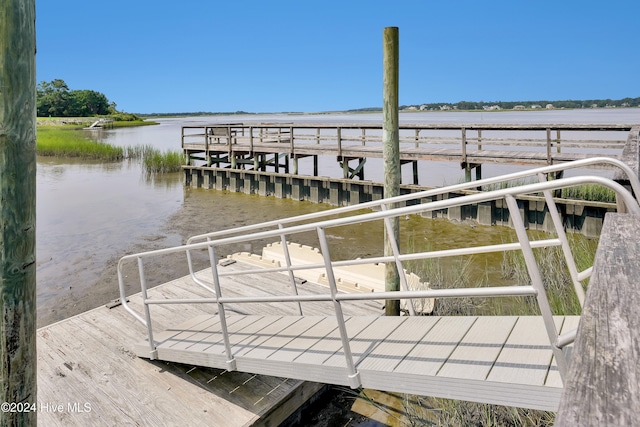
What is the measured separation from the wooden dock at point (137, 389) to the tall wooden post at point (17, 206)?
1061 mm

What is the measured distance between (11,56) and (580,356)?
237cm

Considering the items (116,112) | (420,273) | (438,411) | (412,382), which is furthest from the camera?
(116,112)

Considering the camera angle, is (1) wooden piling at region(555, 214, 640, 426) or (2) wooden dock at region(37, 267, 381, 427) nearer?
(1) wooden piling at region(555, 214, 640, 426)

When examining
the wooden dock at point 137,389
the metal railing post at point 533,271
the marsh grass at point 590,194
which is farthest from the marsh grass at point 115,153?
the metal railing post at point 533,271

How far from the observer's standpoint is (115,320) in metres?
4.64

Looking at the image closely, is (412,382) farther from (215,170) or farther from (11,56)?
(215,170)

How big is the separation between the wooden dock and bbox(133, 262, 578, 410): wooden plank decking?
213 mm

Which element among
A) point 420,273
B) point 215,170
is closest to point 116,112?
point 215,170

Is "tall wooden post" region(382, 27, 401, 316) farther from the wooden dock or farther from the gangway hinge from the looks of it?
the gangway hinge

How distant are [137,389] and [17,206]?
189cm

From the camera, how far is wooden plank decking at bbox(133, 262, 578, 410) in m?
2.04

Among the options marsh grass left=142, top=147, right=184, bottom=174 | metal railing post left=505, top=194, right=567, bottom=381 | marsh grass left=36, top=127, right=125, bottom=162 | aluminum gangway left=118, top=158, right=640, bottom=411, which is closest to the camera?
metal railing post left=505, top=194, right=567, bottom=381

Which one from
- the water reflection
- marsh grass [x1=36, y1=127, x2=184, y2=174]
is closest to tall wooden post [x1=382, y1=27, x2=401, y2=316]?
the water reflection

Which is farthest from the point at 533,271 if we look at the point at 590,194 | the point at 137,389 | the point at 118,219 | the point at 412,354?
the point at 118,219
